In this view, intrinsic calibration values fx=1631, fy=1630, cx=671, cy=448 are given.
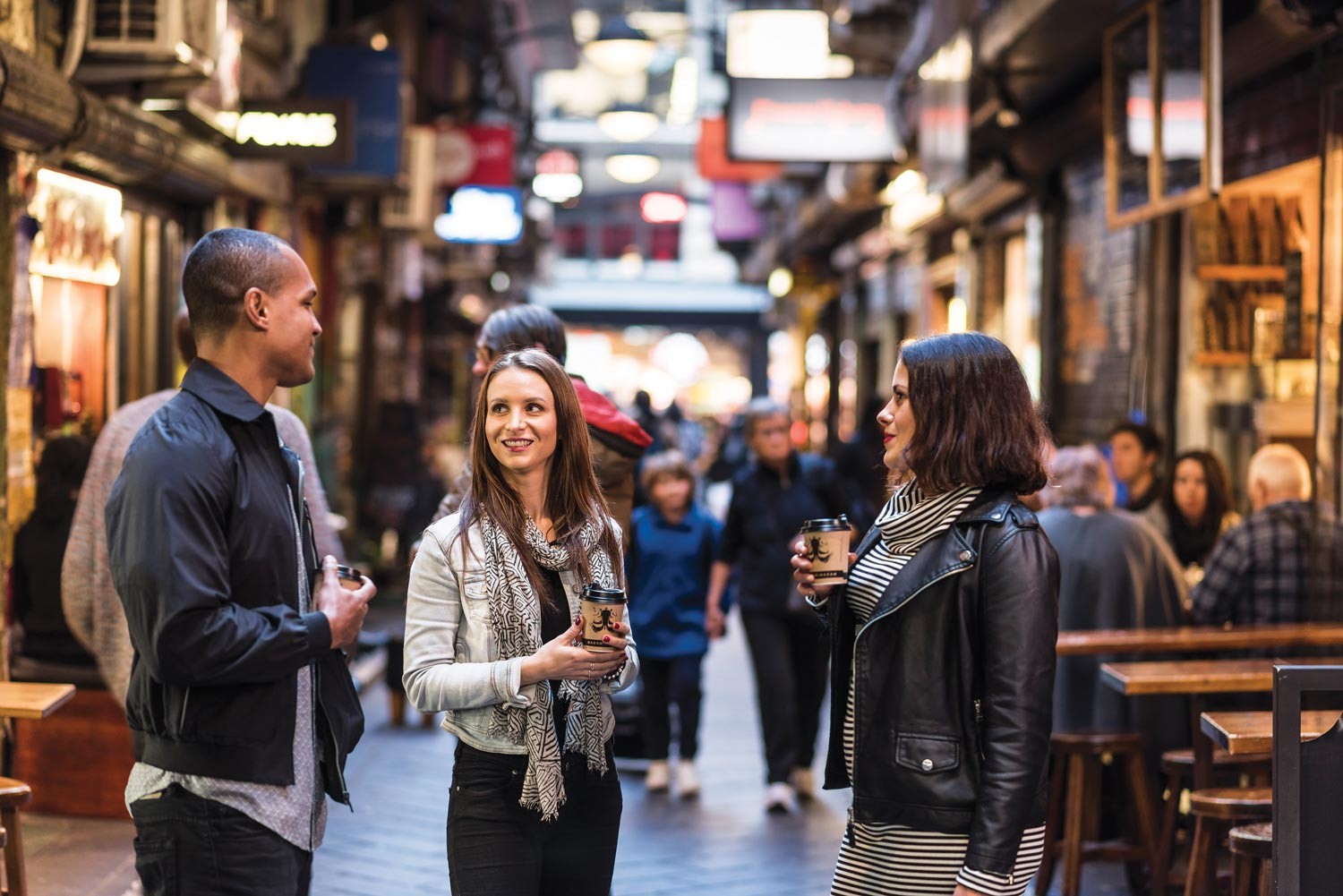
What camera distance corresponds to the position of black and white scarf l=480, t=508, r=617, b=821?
11.1ft

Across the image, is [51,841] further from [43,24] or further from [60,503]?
[43,24]

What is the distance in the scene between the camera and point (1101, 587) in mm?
6648

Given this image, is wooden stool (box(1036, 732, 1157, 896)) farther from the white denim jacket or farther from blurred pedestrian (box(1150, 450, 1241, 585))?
the white denim jacket

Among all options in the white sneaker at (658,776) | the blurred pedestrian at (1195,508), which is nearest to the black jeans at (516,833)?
the white sneaker at (658,776)

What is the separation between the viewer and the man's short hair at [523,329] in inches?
205

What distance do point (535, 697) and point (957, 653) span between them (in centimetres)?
87

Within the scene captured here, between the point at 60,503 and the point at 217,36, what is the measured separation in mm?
2492

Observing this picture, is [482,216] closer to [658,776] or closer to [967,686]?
[658,776]

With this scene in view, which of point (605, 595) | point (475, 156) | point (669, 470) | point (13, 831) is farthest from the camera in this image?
point (475, 156)

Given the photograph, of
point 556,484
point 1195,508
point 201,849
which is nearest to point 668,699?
point 1195,508

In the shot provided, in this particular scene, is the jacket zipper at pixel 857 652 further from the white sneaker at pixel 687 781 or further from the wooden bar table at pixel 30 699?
the white sneaker at pixel 687 781

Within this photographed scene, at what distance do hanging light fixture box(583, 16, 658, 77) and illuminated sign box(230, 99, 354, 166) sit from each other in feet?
33.9

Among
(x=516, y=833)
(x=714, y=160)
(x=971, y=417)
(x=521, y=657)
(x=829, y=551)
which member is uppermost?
(x=714, y=160)

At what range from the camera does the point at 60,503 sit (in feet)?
24.1
